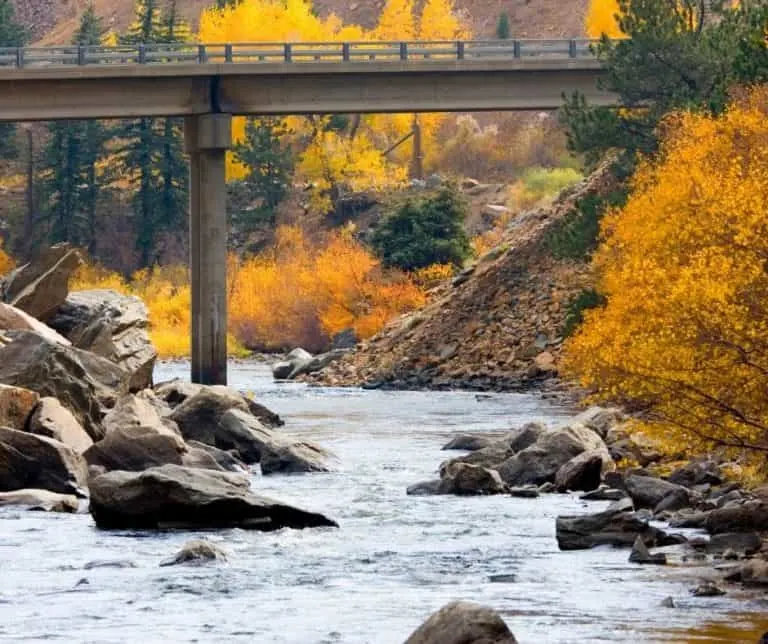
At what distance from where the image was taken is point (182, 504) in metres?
32.9

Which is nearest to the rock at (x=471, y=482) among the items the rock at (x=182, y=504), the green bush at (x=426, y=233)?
the rock at (x=182, y=504)

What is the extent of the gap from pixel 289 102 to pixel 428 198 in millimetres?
19531

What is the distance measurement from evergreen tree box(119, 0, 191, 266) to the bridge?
47423mm

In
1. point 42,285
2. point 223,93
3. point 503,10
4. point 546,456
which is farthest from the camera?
point 503,10

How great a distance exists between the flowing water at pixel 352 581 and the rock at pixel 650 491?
81 centimetres

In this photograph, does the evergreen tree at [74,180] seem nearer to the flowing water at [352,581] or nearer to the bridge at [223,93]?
the bridge at [223,93]

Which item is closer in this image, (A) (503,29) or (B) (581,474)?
(B) (581,474)

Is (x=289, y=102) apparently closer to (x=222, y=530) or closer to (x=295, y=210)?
(x=222, y=530)

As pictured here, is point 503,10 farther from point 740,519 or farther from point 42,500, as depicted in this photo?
point 740,519

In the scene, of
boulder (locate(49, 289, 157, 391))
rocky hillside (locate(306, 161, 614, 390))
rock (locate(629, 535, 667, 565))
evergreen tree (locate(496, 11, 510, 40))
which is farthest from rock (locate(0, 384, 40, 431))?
evergreen tree (locate(496, 11, 510, 40))

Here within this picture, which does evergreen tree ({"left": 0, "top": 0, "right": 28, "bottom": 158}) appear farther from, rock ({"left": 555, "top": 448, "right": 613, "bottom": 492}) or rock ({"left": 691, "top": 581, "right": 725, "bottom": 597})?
rock ({"left": 691, "top": 581, "right": 725, "bottom": 597})

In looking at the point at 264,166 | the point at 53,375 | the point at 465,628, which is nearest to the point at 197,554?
the point at 465,628

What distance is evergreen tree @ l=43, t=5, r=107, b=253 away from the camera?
398ft

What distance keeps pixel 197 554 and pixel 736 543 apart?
25.8 ft
